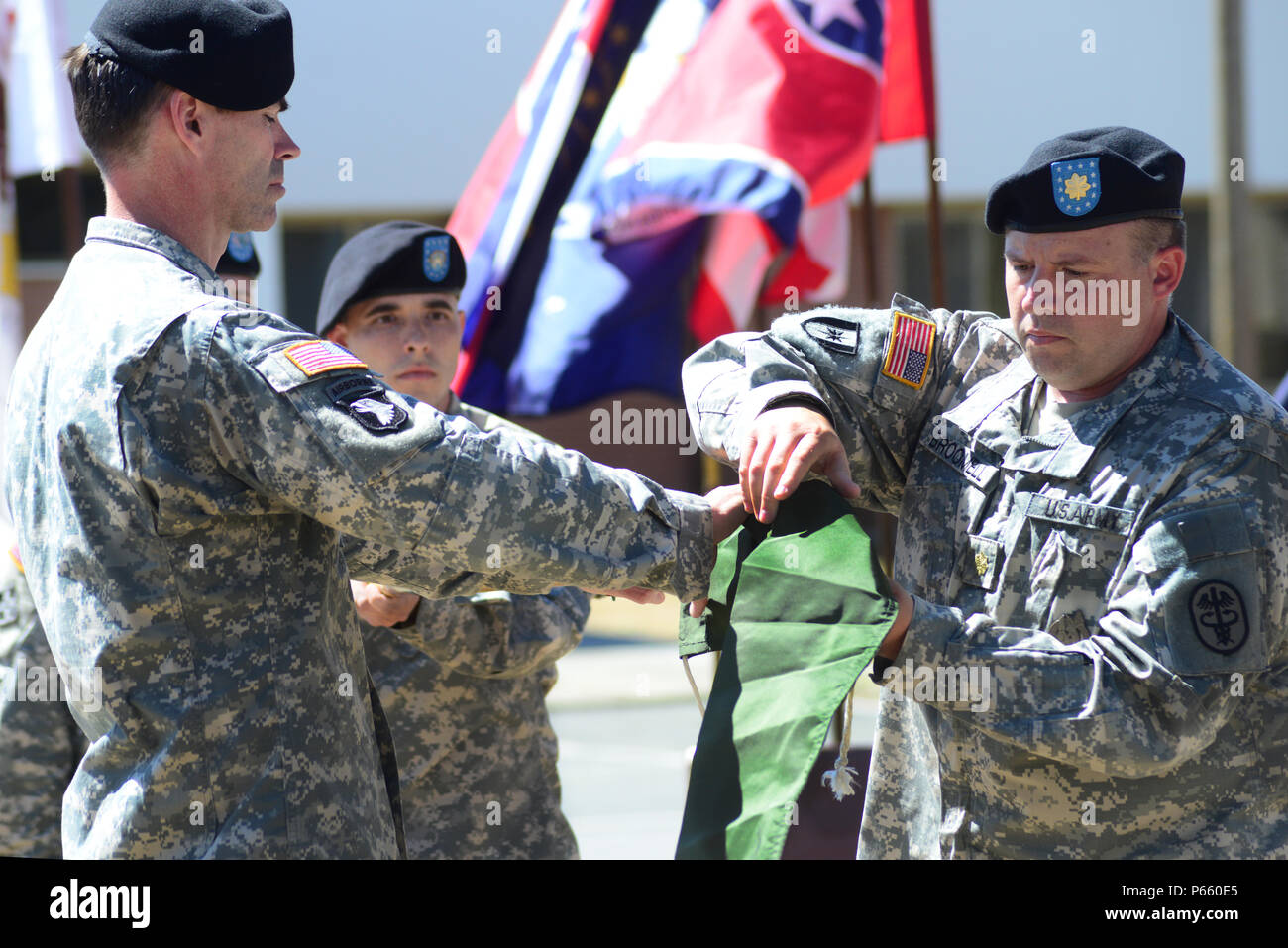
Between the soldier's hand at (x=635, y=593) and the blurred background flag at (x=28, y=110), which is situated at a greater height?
the blurred background flag at (x=28, y=110)

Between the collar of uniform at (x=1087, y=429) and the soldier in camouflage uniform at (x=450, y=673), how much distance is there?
1.18m

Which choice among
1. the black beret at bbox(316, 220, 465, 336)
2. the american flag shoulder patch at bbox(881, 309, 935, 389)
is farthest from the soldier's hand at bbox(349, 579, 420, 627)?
the american flag shoulder patch at bbox(881, 309, 935, 389)

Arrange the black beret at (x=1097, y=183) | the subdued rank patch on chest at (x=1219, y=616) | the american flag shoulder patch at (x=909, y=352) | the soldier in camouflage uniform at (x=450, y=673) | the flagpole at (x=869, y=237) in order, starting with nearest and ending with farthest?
the subdued rank patch on chest at (x=1219, y=616)
the black beret at (x=1097, y=183)
the american flag shoulder patch at (x=909, y=352)
the soldier in camouflage uniform at (x=450, y=673)
the flagpole at (x=869, y=237)

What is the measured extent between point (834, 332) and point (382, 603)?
1.15m

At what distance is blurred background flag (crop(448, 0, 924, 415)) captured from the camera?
6.10 m

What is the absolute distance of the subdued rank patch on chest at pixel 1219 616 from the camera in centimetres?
209

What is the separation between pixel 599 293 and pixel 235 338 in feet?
14.1

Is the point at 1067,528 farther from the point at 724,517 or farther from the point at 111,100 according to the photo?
the point at 111,100

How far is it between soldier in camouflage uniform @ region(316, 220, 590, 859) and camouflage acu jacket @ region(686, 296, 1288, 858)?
849 mm

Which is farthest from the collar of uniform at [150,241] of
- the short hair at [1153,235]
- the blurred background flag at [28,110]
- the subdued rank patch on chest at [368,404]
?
the blurred background flag at [28,110]

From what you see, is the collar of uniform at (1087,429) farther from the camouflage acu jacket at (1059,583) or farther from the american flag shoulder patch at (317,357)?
the american flag shoulder patch at (317,357)
